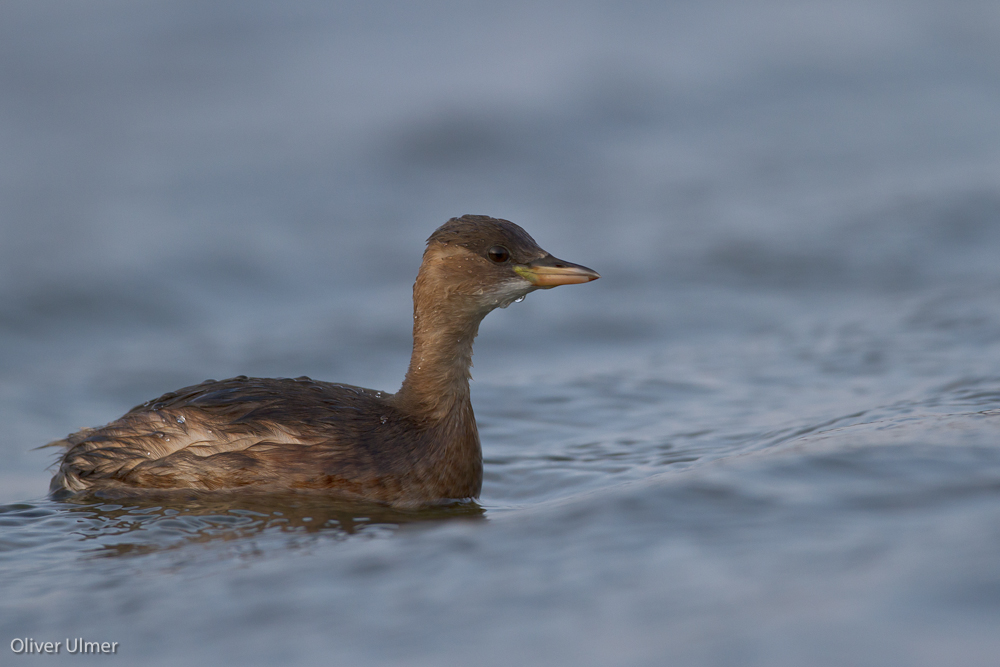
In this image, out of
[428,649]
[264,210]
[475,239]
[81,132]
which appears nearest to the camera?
[428,649]

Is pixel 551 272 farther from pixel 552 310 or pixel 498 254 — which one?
pixel 552 310

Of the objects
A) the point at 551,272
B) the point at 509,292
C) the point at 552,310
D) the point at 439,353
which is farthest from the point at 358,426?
the point at 552,310

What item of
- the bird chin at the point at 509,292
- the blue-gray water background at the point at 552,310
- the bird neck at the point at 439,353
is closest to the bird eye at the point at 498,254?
the bird chin at the point at 509,292

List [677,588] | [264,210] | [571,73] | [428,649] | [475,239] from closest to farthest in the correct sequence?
[428,649], [677,588], [475,239], [264,210], [571,73]

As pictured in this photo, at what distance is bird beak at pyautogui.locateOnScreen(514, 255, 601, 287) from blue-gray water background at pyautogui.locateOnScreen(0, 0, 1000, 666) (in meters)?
1.10

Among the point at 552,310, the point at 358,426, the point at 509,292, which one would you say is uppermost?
the point at 552,310

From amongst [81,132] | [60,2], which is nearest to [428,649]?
[81,132]

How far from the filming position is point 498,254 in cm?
666

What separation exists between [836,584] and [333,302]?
7257mm

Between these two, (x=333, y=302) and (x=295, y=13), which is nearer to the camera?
(x=333, y=302)

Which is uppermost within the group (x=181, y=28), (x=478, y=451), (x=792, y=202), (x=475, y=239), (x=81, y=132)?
(x=181, y=28)

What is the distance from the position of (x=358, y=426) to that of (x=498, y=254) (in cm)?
121

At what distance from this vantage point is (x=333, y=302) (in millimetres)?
11102

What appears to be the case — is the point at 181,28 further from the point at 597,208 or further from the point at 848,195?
the point at 848,195
